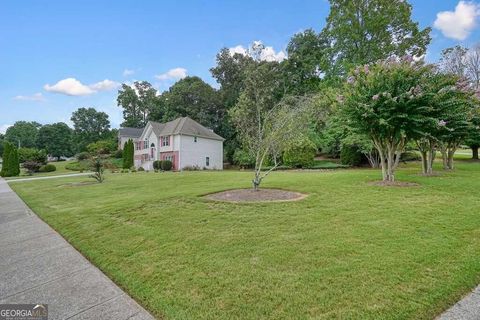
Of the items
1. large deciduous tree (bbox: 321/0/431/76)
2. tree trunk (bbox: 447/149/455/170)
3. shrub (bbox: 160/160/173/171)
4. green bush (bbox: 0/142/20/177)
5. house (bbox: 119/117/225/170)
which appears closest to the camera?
tree trunk (bbox: 447/149/455/170)

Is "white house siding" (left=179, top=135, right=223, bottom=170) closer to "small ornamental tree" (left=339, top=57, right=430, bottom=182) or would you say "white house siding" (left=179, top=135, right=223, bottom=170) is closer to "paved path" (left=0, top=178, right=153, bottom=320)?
"small ornamental tree" (left=339, top=57, right=430, bottom=182)

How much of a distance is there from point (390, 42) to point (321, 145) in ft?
33.9

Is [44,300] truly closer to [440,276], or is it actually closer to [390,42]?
[440,276]

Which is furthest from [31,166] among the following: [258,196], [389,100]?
[389,100]

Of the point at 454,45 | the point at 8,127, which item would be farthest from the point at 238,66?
the point at 8,127

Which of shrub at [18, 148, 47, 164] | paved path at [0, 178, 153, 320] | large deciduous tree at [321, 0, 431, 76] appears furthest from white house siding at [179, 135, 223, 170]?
paved path at [0, 178, 153, 320]

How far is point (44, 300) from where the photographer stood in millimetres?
3254

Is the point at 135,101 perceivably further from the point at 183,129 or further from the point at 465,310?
the point at 465,310

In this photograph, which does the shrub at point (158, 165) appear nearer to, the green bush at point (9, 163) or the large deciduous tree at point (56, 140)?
the green bush at point (9, 163)

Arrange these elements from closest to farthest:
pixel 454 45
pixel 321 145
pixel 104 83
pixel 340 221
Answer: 1. pixel 340 221
2. pixel 321 145
3. pixel 454 45
4. pixel 104 83

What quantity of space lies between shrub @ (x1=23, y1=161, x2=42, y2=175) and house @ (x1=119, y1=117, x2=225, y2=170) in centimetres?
1128

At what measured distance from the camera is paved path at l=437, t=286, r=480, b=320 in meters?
2.54

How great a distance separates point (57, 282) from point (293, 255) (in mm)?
3197

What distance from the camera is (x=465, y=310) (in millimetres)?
2645
